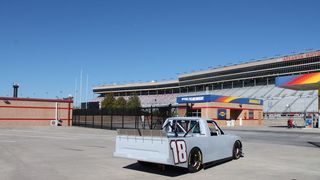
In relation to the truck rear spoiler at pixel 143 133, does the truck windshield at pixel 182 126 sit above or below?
above

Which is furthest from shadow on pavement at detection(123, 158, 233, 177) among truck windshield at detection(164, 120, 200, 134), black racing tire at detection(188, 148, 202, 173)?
truck windshield at detection(164, 120, 200, 134)

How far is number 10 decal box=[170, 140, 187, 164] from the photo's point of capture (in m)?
10.8

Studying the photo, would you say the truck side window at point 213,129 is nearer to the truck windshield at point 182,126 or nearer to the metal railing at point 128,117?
the truck windshield at point 182,126

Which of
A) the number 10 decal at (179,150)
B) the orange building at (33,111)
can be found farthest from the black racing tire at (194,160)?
the orange building at (33,111)

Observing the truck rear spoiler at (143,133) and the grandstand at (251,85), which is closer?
the truck rear spoiler at (143,133)

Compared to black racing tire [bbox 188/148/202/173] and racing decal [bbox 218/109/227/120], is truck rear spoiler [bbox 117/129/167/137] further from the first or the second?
racing decal [bbox 218/109/227/120]

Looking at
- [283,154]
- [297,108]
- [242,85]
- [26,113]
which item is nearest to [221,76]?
[242,85]

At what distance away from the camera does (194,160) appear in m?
11.6

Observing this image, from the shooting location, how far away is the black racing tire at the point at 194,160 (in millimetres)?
11406

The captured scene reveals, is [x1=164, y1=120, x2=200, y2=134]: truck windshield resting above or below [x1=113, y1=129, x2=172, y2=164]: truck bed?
above

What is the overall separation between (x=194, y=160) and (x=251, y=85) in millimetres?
109258

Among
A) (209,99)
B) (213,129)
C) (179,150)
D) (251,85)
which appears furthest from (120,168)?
(251,85)

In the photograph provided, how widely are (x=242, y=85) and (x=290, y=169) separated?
110 m

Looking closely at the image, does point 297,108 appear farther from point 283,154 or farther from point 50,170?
point 50,170
